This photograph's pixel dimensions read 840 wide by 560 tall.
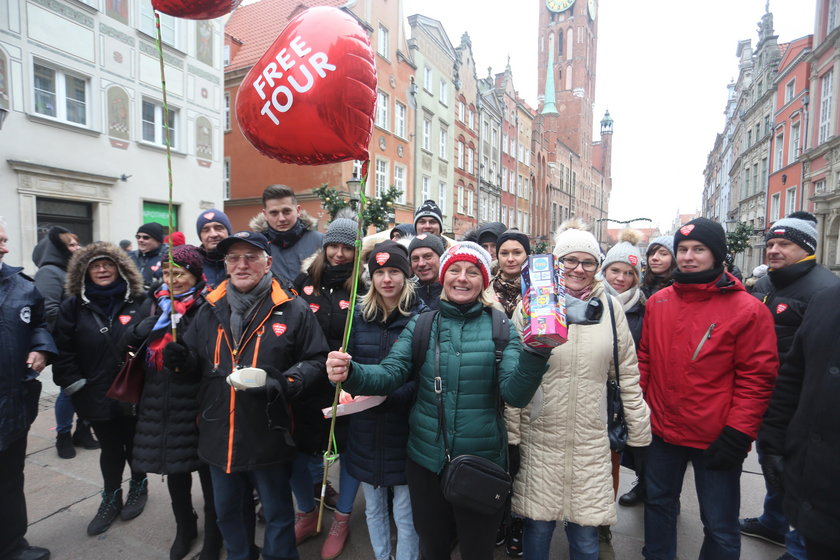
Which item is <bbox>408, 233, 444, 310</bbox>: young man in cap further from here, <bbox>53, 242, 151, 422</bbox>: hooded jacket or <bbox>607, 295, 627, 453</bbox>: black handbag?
<bbox>53, 242, 151, 422</bbox>: hooded jacket

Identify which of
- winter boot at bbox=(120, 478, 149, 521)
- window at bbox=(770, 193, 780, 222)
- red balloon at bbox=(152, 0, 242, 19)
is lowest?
winter boot at bbox=(120, 478, 149, 521)

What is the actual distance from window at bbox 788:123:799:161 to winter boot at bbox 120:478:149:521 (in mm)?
30259

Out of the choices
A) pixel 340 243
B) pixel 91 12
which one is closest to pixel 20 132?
pixel 91 12

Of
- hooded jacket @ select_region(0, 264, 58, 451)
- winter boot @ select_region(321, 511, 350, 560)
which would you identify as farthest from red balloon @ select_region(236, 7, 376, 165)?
winter boot @ select_region(321, 511, 350, 560)

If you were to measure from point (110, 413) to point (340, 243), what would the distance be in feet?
6.65

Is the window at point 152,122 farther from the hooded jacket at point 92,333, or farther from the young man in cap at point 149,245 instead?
the hooded jacket at point 92,333

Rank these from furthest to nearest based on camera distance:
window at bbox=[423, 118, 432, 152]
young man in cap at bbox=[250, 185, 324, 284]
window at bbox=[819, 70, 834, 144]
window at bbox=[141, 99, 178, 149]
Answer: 1. window at bbox=[423, 118, 432, 152]
2. window at bbox=[819, 70, 834, 144]
3. window at bbox=[141, 99, 178, 149]
4. young man in cap at bbox=[250, 185, 324, 284]

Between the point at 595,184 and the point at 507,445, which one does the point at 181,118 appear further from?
the point at 595,184

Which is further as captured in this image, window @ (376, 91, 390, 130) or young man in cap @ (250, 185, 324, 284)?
window @ (376, 91, 390, 130)

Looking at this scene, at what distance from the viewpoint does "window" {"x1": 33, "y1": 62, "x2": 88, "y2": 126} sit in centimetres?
1014

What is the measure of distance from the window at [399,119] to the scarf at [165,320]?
1969cm

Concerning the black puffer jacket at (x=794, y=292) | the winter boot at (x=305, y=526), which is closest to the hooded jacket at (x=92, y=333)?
the winter boot at (x=305, y=526)

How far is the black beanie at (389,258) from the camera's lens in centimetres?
267

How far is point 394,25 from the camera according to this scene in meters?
20.6
